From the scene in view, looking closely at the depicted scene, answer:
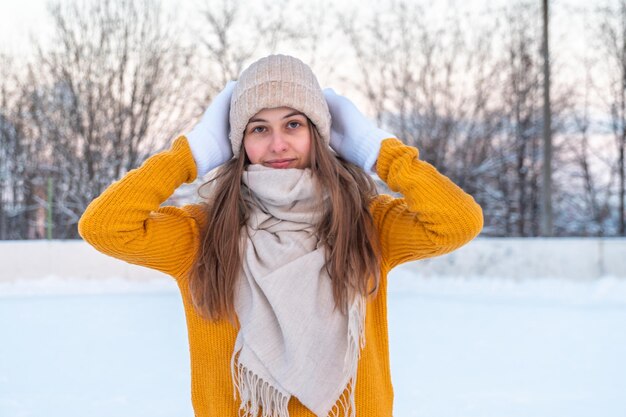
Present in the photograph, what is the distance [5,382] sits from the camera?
325 centimetres

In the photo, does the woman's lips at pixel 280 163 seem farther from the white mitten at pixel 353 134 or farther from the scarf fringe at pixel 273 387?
the scarf fringe at pixel 273 387

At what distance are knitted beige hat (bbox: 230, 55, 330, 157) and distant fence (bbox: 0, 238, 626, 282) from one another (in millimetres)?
5478

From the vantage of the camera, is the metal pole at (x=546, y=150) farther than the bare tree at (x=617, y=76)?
No

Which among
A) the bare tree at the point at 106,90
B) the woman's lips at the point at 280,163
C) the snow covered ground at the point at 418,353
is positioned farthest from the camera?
the bare tree at the point at 106,90

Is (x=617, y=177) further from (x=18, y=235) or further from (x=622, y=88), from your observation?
(x=18, y=235)

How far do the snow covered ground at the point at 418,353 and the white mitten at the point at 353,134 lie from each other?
1648 millimetres

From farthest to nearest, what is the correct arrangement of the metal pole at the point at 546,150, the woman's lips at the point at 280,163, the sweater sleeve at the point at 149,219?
the metal pole at the point at 546,150 → the woman's lips at the point at 280,163 → the sweater sleeve at the point at 149,219

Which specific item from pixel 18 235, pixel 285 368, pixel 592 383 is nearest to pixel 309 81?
pixel 285 368

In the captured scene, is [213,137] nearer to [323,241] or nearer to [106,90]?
[323,241]

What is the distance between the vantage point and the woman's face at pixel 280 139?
1429mm

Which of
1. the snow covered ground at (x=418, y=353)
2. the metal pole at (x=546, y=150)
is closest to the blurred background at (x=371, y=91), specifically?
the metal pole at (x=546, y=150)

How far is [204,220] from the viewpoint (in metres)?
1.49

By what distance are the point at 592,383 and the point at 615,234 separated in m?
10.9

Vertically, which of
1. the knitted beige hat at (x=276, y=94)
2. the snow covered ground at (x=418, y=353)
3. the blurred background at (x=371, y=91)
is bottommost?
the snow covered ground at (x=418, y=353)
